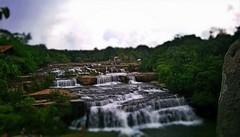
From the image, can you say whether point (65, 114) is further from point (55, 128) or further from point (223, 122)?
point (223, 122)

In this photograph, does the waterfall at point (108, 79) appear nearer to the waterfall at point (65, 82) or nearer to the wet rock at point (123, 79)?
the wet rock at point (123, 79)

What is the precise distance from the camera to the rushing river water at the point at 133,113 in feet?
54.8

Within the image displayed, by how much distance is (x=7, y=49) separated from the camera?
28391 mm

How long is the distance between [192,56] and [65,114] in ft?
34.7

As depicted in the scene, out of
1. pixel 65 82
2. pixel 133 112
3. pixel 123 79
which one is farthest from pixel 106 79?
pixel 133 112

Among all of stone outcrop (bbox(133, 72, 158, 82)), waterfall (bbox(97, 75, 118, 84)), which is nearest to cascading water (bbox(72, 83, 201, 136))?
waterfall (bbox(97, 75, 118, 84))

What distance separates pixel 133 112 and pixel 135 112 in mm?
104

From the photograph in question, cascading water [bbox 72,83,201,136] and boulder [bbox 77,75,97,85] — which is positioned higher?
boulder [bbox 77,75,97,85]

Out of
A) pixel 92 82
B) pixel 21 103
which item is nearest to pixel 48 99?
pixel 21 103

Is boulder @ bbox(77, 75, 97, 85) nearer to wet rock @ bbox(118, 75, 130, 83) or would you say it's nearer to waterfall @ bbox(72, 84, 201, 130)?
wet rock @ bbox(118, 75, 130, 83)

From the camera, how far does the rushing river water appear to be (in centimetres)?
1670

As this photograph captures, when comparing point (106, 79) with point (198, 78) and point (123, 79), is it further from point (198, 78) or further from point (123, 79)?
point (198, 78)

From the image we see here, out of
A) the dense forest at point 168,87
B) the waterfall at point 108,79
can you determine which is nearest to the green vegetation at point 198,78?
the dense forest at point 168,87

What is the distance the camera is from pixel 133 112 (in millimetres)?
17344
